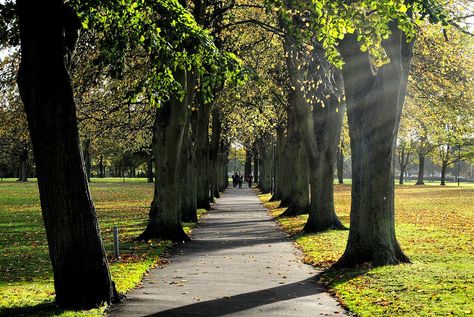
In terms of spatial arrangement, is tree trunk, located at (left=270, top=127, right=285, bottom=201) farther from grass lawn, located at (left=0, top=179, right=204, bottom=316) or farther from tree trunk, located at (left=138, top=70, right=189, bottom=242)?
tree trunk, located at (left=138, top=70, right=189, bottom=242)

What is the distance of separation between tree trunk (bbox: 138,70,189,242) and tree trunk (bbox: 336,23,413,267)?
6076 millimetres

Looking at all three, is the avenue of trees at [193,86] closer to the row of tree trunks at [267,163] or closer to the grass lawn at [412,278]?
the grass lawn at [412,278]

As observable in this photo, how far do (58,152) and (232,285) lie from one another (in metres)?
3.99

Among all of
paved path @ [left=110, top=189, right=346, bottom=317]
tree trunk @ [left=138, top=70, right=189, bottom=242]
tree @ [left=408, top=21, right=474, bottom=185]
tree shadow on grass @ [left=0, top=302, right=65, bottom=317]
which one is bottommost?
paved path @ [left=110, top=189, right=346, bottom=317]

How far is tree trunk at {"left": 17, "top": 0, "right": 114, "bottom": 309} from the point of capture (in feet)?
25.4

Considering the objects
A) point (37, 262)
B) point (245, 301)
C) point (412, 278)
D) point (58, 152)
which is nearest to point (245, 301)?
point (245, 301)

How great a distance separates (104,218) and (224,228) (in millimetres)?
6459

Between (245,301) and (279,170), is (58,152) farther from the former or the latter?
(279,170)

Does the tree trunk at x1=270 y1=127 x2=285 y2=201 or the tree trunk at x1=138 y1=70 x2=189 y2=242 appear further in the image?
the tree trunk at x1=270 y1=127 x2=285 y2=201

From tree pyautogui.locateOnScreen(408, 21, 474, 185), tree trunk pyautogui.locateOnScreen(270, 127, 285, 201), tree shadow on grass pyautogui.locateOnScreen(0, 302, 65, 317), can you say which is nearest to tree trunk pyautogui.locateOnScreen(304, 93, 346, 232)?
tree pyautogui.locateOnScreen(408, 21, 474, 185)

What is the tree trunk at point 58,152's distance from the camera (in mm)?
7742

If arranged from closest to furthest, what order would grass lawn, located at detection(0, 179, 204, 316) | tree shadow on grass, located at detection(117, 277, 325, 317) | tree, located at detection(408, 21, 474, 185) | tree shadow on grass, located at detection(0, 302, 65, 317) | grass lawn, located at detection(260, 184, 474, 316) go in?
tree shadow on grass, located at detection(0, 302, 65, 317)
tree shadow on grass, located at detection(117, 277, 325, 317)
grass lawn, located at detection(260, 184, 474, 316)
grass lawn, located at detection(0, 179, 204, 316)
tree, located at detection(408, 21, 474, 185)

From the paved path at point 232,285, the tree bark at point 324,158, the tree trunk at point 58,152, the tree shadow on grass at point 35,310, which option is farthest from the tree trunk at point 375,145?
the tree bark at point 324,158

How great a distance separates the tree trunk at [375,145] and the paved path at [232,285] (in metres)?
1.33
